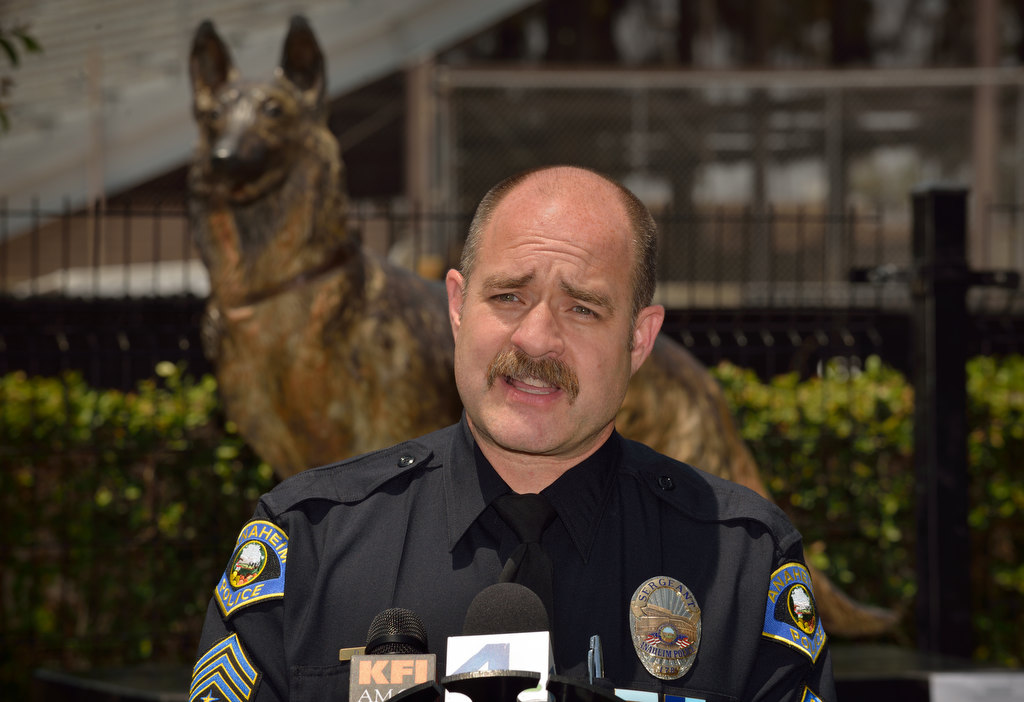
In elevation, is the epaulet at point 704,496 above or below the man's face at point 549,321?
below

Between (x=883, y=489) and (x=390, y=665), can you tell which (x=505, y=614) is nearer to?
(x=390, y=665)

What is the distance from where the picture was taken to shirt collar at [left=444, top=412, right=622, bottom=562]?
2182mm

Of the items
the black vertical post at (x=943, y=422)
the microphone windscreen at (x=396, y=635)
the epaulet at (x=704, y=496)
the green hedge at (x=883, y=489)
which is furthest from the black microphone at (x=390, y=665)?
the green hedge at (x=883, y=489)

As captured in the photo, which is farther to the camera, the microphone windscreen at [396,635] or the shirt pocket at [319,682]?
the shirt pocket at [319,682]

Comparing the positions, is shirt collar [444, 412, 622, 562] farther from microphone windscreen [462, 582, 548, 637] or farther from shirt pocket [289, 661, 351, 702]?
microphone windscreen [462, 582, 548, 637]

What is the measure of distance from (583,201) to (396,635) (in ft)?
3.03

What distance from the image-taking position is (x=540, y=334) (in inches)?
82.1

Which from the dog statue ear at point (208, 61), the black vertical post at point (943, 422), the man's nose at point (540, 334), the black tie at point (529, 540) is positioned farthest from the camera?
the black vertical post at point (943, 422)

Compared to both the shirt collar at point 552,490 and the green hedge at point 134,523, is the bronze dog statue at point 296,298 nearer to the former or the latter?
the green hedge at point 134,523

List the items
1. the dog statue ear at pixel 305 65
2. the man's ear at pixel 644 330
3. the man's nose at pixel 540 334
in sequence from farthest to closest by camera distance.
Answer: the dog statue ear at pixel 305 65 → the man's ear at pixel 644 330 → the man's nose at pixel 540 334

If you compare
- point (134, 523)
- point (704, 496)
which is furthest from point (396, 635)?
point (134, 523)

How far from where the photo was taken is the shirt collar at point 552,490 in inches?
85.9

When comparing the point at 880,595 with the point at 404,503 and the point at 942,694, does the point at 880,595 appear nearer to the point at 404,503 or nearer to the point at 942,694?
the point at 942,694

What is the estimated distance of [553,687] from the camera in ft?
5.24
